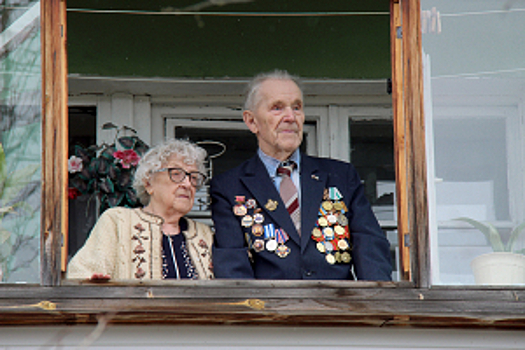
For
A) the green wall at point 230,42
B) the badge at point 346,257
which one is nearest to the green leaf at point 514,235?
the badge at point 346,257

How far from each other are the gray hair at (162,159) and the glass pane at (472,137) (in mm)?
1207

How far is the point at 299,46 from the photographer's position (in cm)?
566

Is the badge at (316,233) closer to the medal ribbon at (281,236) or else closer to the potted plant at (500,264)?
the medal ribbon at (281,236)

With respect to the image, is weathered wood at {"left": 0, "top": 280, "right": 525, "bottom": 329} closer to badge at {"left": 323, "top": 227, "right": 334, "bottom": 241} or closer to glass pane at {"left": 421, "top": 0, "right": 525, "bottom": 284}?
glass pane at {"left": 421, "top": 0, "right": 525, "bottom": 284}

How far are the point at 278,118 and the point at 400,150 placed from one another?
2.84ft

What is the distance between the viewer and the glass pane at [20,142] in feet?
12.0

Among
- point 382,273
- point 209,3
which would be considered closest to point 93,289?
point 382,273

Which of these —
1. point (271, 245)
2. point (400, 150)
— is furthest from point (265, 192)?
point (400, 150)

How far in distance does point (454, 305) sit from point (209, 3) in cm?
251

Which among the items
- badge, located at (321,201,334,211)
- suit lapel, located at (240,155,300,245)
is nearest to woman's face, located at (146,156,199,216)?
suit lapel, located at (240,155,300,245)

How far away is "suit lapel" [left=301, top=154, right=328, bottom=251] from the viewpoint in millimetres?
4234

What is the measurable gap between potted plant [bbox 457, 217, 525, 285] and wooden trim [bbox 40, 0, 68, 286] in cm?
152

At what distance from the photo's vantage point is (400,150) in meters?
3.85

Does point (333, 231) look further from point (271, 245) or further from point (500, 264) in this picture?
point (500, 264)
